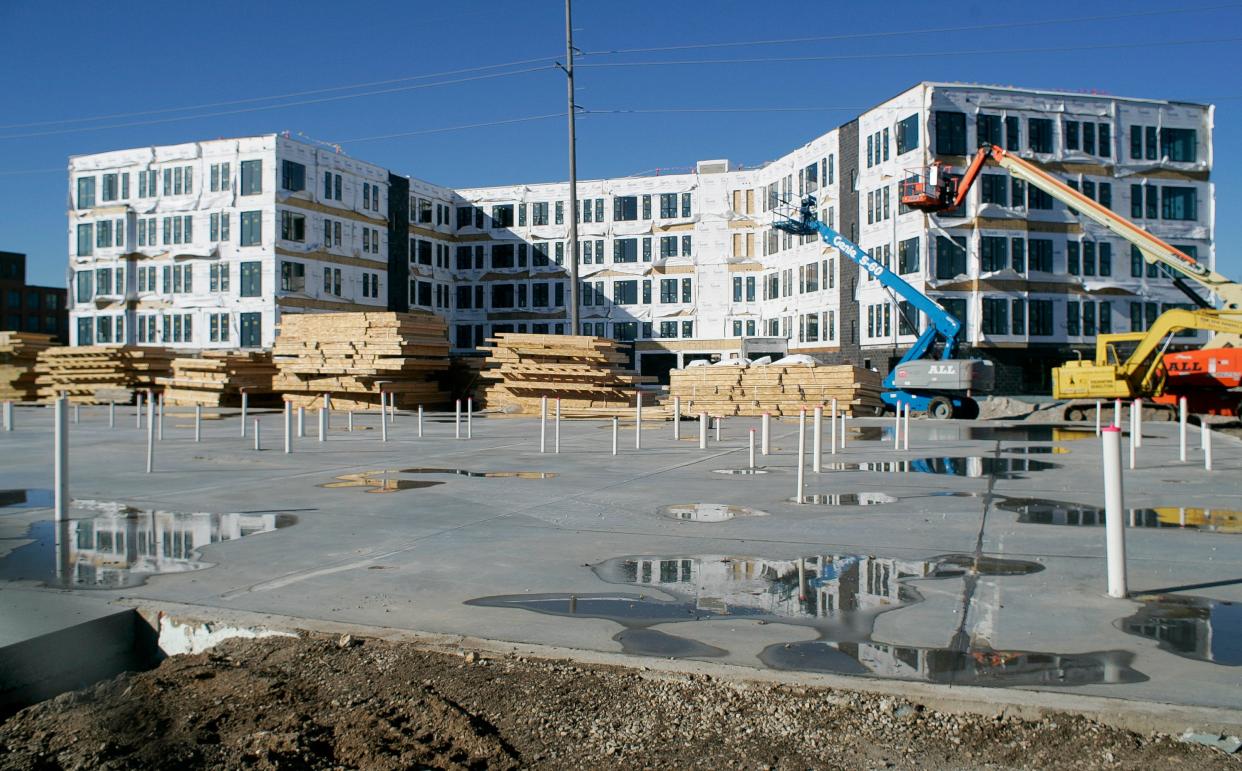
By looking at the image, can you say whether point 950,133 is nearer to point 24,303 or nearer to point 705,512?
point 705,512

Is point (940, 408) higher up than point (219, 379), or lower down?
lower down

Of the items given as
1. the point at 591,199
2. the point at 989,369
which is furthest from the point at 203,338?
the point at 989,369

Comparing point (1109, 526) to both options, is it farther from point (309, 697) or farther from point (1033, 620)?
point (309, 697)

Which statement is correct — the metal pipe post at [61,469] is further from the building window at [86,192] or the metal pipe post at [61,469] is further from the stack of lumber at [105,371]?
the building window at [86,192]

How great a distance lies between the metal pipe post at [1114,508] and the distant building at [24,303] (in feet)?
313

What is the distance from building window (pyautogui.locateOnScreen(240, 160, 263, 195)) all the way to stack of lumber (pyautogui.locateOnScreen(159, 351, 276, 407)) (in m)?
15.4

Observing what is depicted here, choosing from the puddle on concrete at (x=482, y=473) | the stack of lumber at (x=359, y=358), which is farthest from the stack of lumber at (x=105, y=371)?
the puddle on concrete at (x=482, y=473)

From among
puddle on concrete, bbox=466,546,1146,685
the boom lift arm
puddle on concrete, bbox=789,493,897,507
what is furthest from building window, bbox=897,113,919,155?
puddle on concrete, bbox=466,546,1146,685

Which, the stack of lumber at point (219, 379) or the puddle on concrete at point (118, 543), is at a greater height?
the stack of lumber at point (219, 379)

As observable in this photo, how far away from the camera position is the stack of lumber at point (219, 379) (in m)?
40.5

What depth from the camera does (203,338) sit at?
56062mm

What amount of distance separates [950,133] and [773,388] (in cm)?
2002

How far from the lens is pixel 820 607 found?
22.2ft

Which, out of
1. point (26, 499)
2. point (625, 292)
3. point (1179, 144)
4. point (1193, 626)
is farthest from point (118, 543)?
point (625, 292)
